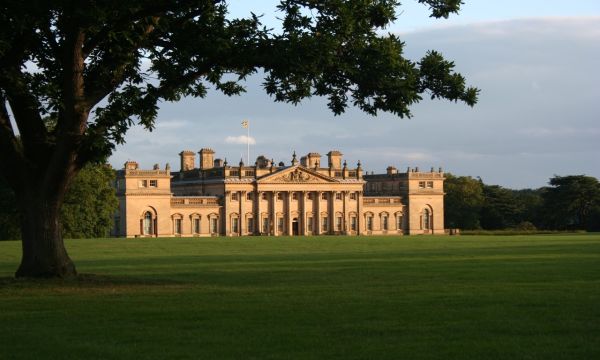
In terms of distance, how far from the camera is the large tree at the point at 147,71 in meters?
17.0

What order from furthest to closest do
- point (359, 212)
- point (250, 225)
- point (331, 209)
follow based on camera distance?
1. point (359, 212)
2. point (331, 209)
3. point (250, 225)

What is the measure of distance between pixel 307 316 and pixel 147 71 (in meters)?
7.09

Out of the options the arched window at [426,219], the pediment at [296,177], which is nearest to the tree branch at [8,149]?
the pediment at [296,177]

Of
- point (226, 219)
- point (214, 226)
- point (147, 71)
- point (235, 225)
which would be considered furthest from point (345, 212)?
point (147, 71)

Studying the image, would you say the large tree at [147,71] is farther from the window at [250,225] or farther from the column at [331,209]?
the column at [331,209]

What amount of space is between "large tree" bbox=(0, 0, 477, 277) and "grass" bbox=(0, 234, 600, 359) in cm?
205

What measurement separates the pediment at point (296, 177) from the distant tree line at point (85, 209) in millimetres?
28705

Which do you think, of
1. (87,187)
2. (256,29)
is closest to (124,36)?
(256,29)

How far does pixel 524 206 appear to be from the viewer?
350ft

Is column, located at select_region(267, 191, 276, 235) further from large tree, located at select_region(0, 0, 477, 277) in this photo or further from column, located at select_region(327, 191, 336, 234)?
large tree, located at select_region(0, 0, 477, 277)

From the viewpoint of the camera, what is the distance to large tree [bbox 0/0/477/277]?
1702 centimetres

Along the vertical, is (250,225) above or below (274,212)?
below

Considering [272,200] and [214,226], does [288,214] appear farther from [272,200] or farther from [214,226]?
[214,226]

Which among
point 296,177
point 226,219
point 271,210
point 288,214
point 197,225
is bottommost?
point 197,225
